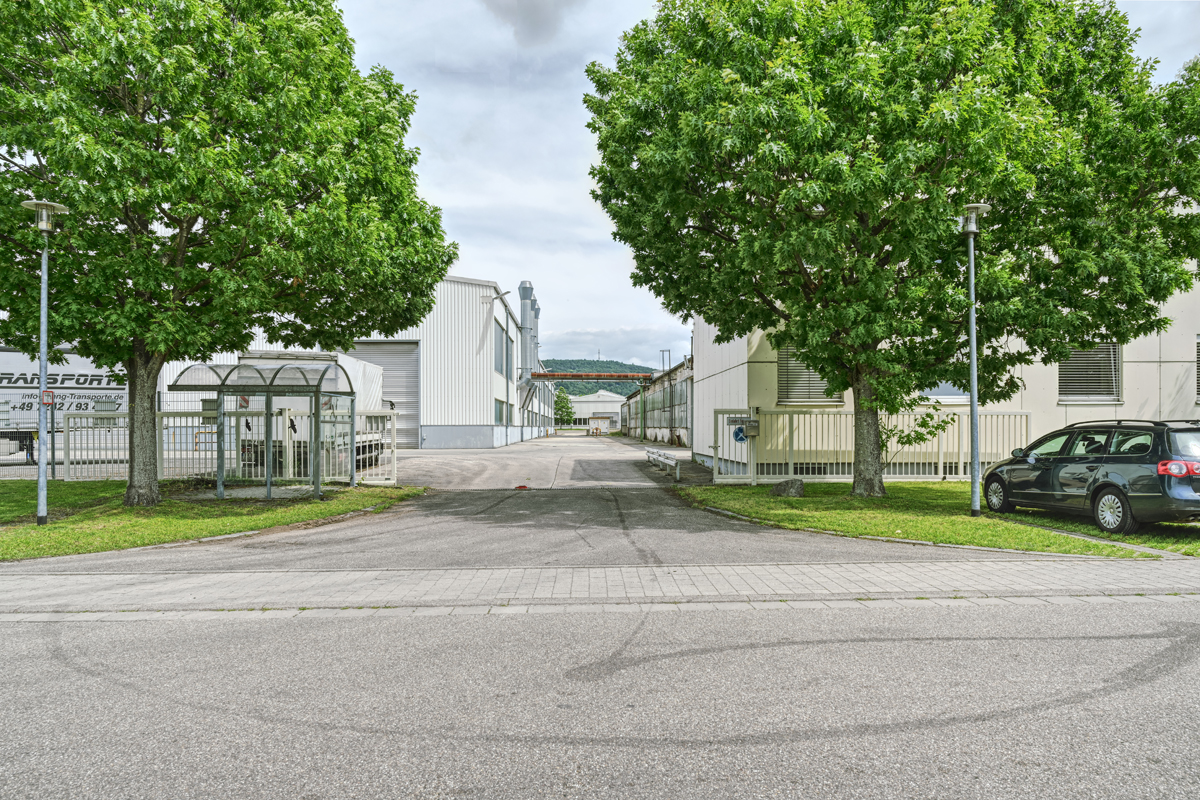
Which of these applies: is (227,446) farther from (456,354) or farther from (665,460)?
(456,354)

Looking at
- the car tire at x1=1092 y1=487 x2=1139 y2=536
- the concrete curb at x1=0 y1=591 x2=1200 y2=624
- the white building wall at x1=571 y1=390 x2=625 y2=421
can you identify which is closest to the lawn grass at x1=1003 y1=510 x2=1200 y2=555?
the car tire at x1=1092 y1=487 x2=1139 y2=536

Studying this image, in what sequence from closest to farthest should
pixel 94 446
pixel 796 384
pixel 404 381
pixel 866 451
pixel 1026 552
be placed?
pixel 1026 552
pixel 866 451
pixel 94 446
pixel 796 384
pixel 404 381

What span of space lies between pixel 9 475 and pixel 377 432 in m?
10.0

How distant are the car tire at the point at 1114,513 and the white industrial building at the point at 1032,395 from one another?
8153 millimetres

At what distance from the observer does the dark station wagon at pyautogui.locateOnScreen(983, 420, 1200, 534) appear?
9.03 m

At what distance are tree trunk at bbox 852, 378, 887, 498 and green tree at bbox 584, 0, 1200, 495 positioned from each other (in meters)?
0.05

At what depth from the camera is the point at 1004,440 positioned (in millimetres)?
18516

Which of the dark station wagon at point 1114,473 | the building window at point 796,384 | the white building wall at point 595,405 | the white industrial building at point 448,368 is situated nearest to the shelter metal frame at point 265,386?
the building window at point 796,384

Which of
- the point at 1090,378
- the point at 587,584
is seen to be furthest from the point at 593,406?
the point at 587,584

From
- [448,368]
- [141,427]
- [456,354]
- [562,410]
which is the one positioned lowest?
[141,427]

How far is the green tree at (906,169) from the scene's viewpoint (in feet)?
34.8

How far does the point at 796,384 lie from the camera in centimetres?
1900

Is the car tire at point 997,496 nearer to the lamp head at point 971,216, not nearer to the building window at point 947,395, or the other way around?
the lamp head at point 971,216

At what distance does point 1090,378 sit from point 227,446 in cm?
2290
